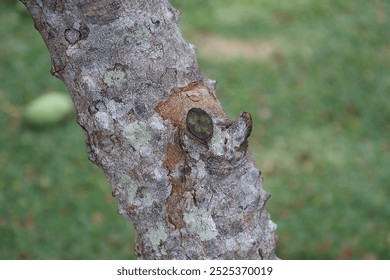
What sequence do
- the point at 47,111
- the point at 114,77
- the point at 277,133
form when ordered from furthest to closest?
the point at 47,111 → the point at 277,133 → the point at 114,77

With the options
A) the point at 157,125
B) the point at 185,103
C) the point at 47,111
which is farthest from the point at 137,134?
the point at 47,111

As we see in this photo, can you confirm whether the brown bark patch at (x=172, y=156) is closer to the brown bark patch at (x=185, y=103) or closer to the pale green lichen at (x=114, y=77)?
the brown bark patch at (x=185, y=103)

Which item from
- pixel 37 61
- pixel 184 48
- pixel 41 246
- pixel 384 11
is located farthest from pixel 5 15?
pixel 184 48

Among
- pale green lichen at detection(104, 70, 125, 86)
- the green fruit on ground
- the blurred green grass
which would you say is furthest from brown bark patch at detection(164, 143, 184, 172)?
the green fruit on ground

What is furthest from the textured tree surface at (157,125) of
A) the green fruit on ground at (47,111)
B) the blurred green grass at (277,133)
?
the green fruit on ground at (47,111)

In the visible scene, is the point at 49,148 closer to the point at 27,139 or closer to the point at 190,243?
the point at 27,139

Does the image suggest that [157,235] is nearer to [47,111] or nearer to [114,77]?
[114,77]

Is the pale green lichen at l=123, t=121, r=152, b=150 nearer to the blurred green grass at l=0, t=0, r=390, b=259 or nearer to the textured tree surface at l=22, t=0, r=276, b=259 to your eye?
the textured tree surface at l=22, t=0, r=276, b=259
